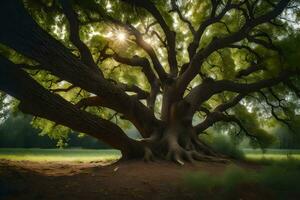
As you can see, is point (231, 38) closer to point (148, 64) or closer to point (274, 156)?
point (148, 64)

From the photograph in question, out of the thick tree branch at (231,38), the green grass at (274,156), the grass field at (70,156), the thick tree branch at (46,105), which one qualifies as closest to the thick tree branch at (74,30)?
the thick tree branch at (46,105)

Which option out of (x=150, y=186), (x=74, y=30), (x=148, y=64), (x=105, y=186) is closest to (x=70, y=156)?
(x=148, y=64)

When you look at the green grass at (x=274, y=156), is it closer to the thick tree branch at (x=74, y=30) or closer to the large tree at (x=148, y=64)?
the large tree at (x=148, y=64)

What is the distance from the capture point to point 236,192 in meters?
8.04

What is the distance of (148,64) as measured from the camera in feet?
55.6

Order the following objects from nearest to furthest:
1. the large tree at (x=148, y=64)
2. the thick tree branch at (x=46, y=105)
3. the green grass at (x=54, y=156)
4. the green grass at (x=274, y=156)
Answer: the thick tree branch at (x=46, y=105)
the large tree at (x=148, y=64)
the green grass at (x=274, y=156)
the green grass at (x=54, y=156)

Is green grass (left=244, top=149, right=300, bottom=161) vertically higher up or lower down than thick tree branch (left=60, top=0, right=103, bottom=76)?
lower down

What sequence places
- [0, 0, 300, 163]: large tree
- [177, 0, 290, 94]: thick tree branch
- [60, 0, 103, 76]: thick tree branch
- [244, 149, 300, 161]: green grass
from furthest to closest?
[244, 149, 300, 161]: green grass, [177, 0, 290, 94]: thick tree branch, [60, 0, 103, 76]: thick tree branch, [0, 0, 300, 163]: large tree

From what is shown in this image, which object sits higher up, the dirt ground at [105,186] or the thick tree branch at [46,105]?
the thick tree branch at [46,105]

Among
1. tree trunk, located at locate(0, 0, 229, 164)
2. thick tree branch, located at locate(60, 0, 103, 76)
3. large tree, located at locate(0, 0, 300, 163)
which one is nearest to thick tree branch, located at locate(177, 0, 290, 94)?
large tree, located at locate(0, 0, 300, 163)

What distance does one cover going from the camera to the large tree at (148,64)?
922 cm

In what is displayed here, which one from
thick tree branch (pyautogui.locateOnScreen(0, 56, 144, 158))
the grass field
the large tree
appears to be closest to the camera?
thick tree branch (pyautogui.locateOnScreen(0, 56, 144, 158))

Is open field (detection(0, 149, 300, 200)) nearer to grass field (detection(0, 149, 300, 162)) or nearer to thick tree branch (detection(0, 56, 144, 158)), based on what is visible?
thick tree branch (detection(0, 56, 144, 158))

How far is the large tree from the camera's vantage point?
A: 9219 millimetres
